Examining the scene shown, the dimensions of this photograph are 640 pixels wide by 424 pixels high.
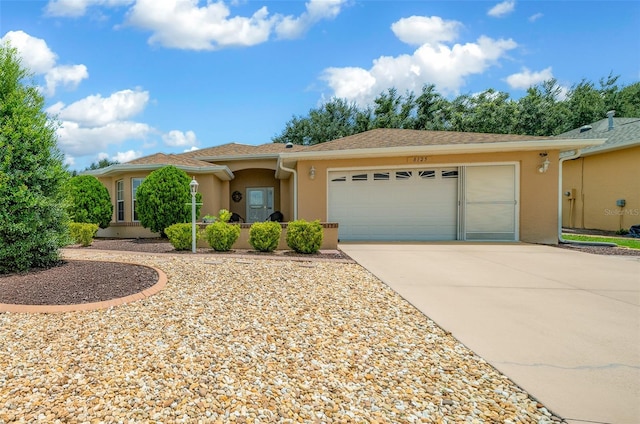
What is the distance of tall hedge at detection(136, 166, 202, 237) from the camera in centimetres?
1010

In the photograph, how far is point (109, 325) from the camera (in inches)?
120

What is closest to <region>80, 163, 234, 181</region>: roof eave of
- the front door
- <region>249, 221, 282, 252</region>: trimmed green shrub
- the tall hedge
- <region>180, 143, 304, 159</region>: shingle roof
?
the tall hedge

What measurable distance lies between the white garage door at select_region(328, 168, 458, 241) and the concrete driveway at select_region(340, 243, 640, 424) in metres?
3.32

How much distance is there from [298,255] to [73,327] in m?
4.64

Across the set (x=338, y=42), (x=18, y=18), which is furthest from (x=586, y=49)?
(x=18, y=18)

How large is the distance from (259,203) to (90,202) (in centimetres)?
676

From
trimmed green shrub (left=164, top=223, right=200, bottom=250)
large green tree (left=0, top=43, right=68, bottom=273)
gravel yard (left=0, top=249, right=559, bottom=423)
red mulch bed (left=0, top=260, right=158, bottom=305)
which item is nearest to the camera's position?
gravel yard (left=0, top=249, right=559, bottom=423)

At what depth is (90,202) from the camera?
10984 mm

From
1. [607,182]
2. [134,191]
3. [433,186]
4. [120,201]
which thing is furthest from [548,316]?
[120,201]

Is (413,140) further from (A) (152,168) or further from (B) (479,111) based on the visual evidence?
(B) (479,111)

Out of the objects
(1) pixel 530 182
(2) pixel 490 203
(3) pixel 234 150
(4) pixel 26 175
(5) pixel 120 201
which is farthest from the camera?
(3) pixel 234 150

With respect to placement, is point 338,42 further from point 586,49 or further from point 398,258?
point 586,49

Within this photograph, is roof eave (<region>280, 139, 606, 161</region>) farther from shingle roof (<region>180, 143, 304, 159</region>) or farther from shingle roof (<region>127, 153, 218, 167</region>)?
shingle roof (<region>127, 153, 218, 167</region>)

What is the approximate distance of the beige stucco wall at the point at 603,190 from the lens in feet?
41.1
